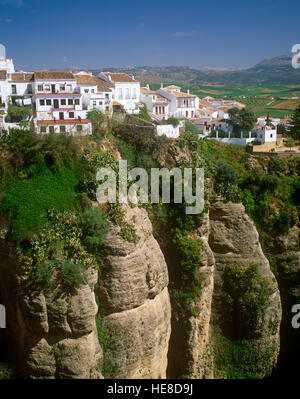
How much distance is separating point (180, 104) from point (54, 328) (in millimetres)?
19356

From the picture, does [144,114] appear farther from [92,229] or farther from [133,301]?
[133,301]

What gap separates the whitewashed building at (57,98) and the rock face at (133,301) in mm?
7378

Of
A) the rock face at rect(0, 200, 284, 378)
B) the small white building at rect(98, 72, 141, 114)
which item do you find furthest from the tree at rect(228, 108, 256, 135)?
the rock face at rect(0, 200, 284, 378)

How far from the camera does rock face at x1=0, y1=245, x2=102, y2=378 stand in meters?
12.5

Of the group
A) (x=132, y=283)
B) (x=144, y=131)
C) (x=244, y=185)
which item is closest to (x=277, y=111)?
(x=244, y=185)

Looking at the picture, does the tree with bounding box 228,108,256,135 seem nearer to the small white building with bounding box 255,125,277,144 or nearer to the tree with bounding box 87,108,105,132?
the small white building with bounding box 255,125,277,144

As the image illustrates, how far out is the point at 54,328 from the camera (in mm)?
12734

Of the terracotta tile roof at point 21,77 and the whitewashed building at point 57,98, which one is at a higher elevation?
the terracotta tile roof at point 21,77

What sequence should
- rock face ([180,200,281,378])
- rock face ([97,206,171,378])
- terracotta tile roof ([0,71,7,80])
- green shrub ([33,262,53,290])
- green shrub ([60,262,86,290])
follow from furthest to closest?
terracotta tile roof ([0,71,7,80])
rock face ([180,200,281,378])
rock face ([97,206,171,378])
green shrub ([60,262,86,290])
green shrub ([33,262,53,290])

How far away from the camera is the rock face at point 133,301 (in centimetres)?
1377

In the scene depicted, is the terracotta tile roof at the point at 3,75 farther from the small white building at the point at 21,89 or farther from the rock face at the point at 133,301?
the rock face at the point at 133,301

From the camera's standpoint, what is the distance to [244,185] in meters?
19.4

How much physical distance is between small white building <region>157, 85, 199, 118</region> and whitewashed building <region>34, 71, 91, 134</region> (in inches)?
301

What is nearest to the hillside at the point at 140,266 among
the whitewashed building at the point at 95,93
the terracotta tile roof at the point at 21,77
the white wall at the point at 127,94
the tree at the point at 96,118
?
the tree at the point at 96,118
